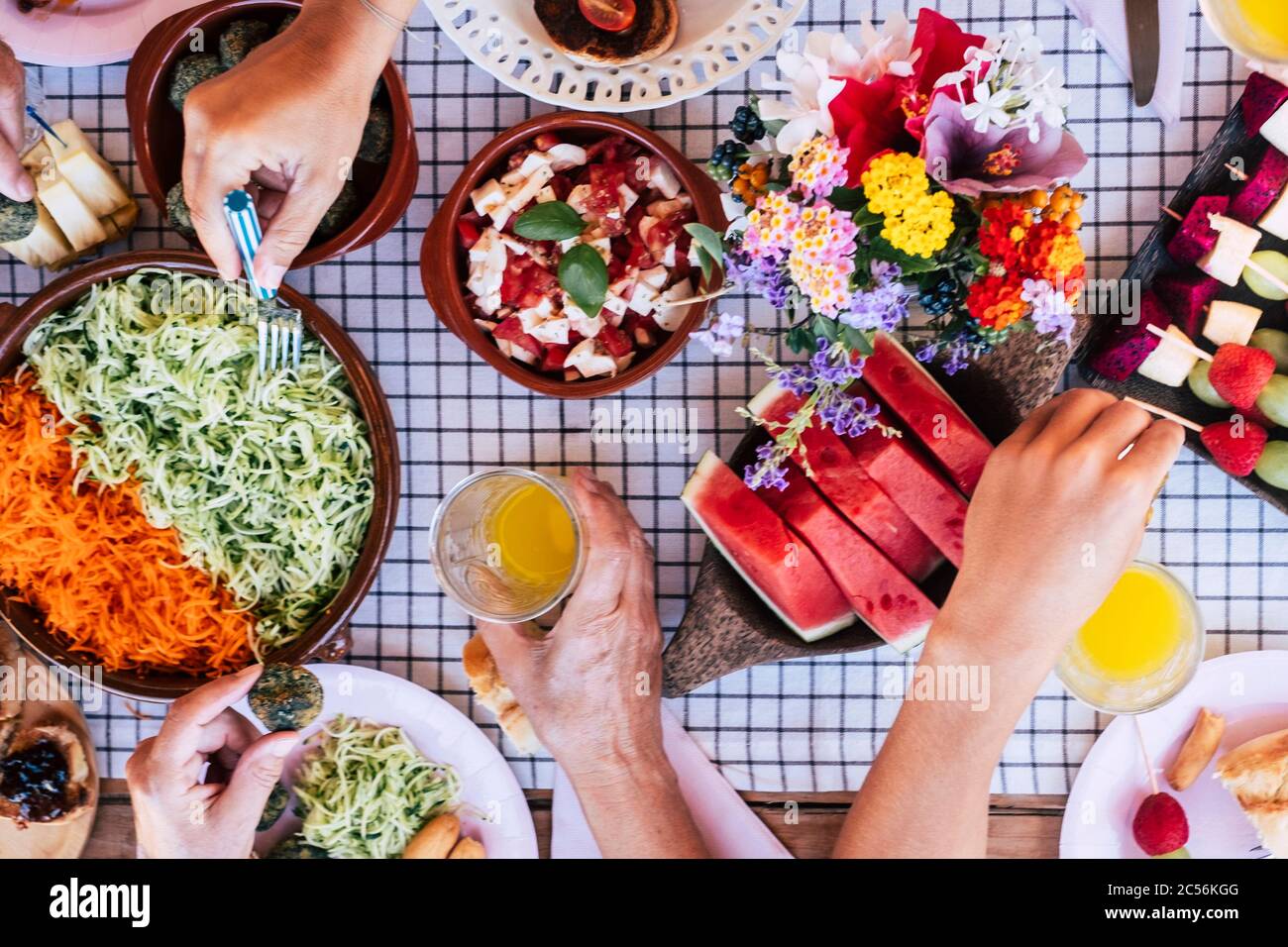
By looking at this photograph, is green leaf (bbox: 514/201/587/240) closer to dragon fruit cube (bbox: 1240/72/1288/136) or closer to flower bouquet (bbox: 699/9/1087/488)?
flower bouquet (bbox: 699/9/1087/488)

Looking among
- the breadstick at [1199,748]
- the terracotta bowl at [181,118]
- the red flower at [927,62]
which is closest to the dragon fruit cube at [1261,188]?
the red flower at [927,62]

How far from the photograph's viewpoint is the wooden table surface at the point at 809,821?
1.55 metres

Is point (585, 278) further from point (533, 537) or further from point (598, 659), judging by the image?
point (598, 659)

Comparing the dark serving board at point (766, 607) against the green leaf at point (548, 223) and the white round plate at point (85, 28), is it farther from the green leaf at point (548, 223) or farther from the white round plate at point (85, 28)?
the white round plate at point (85, 28)

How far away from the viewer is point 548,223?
131cm

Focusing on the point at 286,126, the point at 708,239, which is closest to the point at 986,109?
the point at 708,239

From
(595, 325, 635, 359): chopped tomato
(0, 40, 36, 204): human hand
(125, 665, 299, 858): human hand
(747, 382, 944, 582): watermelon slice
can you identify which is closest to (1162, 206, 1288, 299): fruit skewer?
(747, 382, 944, 582): watermelon slice

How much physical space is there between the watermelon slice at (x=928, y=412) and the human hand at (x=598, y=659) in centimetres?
43

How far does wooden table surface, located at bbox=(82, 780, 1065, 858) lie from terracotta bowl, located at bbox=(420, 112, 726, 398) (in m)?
0.69

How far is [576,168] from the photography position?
1420mm

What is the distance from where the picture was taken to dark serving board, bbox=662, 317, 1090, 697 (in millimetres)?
1373

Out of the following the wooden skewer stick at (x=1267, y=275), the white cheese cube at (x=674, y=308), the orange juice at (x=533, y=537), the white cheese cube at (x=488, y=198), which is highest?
the white cheese cube at (x=488, y=198)
